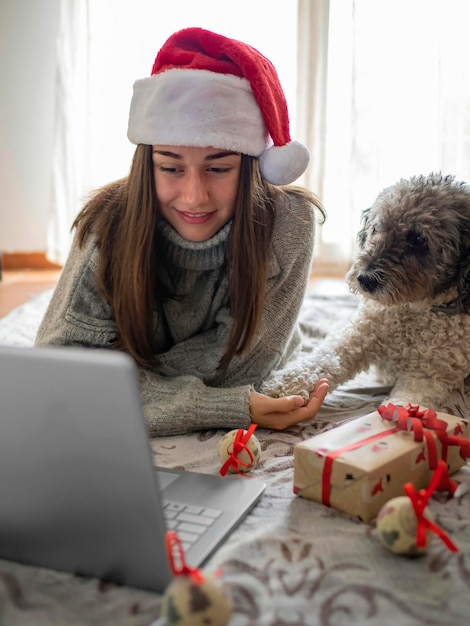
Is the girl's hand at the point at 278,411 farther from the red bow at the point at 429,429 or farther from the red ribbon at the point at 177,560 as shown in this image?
the red ribbon at the point at 177,560

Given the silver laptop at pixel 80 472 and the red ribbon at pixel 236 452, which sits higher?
the silver laptop at pixel 80 472

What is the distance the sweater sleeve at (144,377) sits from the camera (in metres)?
1.27

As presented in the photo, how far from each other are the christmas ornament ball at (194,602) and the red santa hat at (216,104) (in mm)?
797

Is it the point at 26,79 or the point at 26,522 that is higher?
the point at 26,79

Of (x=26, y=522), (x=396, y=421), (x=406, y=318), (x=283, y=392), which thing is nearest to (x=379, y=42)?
(x=406, y=318)

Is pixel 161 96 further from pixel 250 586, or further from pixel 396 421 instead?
pixel 250 586

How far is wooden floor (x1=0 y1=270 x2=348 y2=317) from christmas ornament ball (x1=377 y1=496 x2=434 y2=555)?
1.87 meters

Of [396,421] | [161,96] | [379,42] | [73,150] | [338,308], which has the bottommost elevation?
[338,308]

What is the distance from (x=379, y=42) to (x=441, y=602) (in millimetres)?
A: 2694

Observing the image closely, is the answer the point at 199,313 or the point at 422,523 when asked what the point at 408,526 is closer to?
the point at 422,523

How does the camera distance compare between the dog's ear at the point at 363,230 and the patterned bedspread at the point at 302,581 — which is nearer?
the patterned bedspread at the point at 302,581

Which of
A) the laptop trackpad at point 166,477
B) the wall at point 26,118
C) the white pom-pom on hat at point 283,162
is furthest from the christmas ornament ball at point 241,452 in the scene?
the wall at point 26,118

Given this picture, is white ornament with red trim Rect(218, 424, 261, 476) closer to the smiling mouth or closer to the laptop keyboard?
the laptop keyboard

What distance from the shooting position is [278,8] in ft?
9.75
